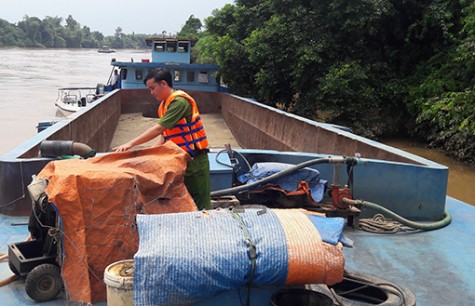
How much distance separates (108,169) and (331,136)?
508 cm

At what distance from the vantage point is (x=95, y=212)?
3.06 meters

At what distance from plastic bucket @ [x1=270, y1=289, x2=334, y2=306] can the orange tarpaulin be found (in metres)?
1.04

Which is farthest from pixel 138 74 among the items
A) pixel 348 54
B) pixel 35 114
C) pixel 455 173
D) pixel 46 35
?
pixel 46 35

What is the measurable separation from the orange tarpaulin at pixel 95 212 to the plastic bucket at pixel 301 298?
40.9 inches

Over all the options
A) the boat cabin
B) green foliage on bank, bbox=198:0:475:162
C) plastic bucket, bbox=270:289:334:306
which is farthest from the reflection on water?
plastic bucket, bbox=270:289:334:306

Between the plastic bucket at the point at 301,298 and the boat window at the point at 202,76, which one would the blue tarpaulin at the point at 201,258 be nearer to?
the plastic bucket at the point at 301,298

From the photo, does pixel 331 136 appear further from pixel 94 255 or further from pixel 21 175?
pixel 94 255

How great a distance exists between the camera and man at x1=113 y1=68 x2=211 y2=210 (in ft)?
12.3

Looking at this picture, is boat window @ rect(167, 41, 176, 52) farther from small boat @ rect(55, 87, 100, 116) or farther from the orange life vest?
the orange life vest

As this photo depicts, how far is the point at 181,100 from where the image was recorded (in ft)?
12.3

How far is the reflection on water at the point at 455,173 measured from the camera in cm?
1223

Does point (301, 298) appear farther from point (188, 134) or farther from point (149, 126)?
point (149, 126)

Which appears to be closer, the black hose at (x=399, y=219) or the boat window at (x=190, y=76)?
the black hose at (x=399, y=219)

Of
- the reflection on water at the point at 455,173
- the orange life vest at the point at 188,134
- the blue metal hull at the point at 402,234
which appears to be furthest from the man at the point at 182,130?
the reflection on water at the point at 455,173
